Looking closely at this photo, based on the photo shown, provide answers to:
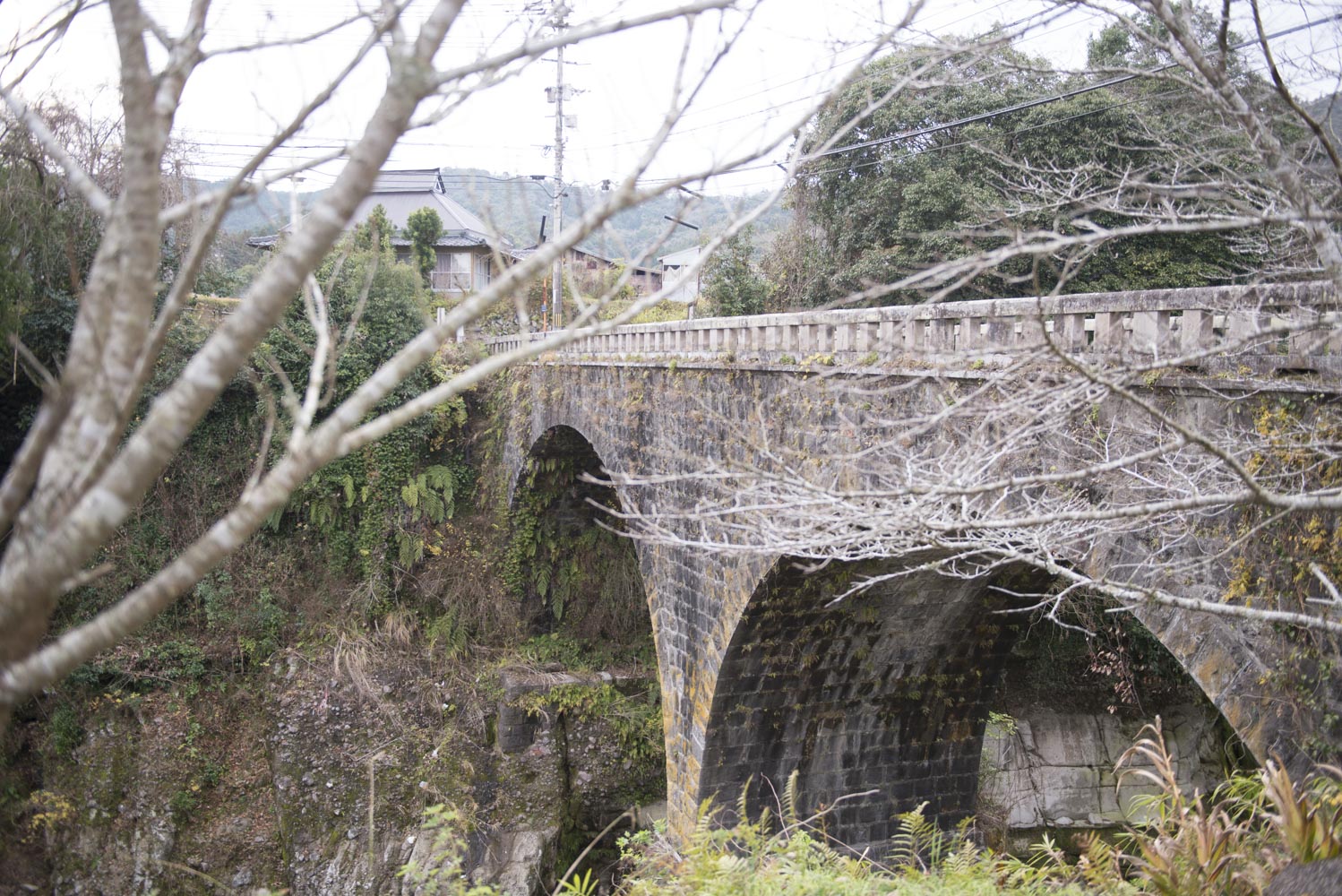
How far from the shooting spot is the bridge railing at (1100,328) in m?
3.50

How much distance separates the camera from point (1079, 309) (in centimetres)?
446

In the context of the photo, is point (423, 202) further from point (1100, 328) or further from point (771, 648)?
point (1100, 328)

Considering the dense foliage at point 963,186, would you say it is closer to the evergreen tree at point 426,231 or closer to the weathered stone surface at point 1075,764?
the weathered stone surface at point 1075,764

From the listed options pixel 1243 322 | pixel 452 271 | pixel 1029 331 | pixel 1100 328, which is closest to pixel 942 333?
pixel 1029 331

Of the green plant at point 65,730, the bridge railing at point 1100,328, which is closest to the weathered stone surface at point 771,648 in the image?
the bridge railing at point 1100,328

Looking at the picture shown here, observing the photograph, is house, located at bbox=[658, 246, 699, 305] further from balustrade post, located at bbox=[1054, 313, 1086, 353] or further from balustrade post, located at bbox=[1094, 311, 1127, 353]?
balustrade post, located at bbox=[1094, 311, 1127, 353]

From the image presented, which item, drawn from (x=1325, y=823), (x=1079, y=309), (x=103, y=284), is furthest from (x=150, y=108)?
(x=1325, y=823)

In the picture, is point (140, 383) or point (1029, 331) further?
point (1029, 331)

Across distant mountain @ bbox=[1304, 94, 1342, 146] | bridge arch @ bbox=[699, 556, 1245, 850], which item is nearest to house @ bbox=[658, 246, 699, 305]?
bridge arch @ bbox=[699, 556, 1245, 850]

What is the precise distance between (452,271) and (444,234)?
10.1 feet

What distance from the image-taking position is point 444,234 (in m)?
21.9

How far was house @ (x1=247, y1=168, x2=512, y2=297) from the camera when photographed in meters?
23.6

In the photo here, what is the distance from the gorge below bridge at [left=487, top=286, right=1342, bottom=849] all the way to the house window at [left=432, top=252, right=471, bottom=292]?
1327 cm

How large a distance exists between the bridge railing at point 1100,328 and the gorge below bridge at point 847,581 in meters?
0.01
